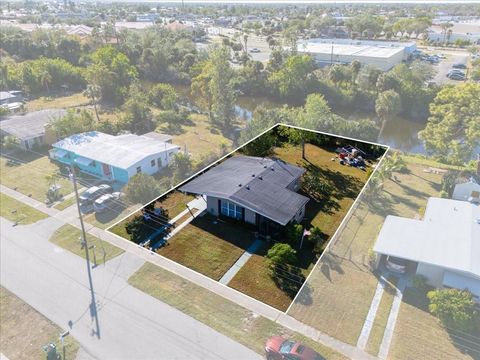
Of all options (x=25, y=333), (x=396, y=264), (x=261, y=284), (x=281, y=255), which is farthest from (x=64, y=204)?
(x=396, y=264)

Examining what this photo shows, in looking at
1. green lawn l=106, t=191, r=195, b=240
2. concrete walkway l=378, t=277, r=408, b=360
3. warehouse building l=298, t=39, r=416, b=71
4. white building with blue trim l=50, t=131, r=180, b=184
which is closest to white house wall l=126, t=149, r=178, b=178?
white building with blue trim l=50, t=131, r=180, b=184

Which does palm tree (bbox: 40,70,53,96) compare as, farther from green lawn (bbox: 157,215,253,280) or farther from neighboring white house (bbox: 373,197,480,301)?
neighboring white house (bbox: 373,197,480,301)

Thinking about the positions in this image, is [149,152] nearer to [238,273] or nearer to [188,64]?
[238,273]

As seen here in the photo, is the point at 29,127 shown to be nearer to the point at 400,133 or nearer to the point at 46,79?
the point at 46,79

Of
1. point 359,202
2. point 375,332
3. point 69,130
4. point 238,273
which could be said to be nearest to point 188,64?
point 69,130

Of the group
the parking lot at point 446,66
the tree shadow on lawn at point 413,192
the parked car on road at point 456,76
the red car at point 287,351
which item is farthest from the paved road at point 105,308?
the parked car on road at point 456,76
